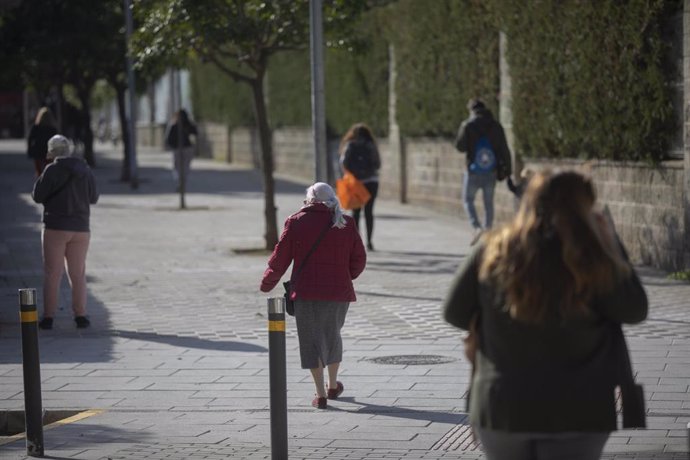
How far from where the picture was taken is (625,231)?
1636cm

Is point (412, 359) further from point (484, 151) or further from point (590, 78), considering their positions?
point (484, 151)

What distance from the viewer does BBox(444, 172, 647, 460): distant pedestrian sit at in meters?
4.36

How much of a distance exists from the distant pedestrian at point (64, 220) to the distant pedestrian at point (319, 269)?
3829mm

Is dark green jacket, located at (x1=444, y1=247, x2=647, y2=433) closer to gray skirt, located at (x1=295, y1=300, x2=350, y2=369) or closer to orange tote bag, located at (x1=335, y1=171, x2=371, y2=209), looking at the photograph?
Answer: gray skirt, located at (x1=295, y1=300, x2=350, y2=369)

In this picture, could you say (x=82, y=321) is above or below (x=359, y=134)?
below

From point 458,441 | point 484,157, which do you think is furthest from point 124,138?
point 458,441

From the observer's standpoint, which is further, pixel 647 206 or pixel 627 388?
pixel 647 206

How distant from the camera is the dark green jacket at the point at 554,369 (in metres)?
4.41

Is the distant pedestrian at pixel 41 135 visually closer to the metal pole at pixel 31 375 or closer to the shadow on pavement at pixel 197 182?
the shadow on pavement at pixel 197 182

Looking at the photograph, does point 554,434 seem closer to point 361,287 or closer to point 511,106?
point 361,287

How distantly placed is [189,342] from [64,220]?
1581 mm

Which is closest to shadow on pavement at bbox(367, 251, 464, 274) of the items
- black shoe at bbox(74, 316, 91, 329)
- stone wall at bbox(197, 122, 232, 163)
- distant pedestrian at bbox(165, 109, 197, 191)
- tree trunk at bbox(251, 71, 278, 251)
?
tree trunk at bbox(251, 71, 278, 251)

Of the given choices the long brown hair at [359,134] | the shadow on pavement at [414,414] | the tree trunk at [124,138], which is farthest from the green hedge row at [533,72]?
the shadow on pavement at [414,414]

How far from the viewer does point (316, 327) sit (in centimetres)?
876
